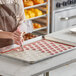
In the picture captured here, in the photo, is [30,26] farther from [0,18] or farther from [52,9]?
[52,9]

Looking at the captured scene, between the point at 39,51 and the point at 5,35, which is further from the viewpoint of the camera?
the point at 5,35

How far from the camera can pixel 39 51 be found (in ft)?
7.11

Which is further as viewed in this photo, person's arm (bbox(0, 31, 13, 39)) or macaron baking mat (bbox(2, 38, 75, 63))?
person's arm (bbox(0, 31, 13, 39))

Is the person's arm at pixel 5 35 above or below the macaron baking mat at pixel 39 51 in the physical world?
above

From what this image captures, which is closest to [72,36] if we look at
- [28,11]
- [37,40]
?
[37,40]

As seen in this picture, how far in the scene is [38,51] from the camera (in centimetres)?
217

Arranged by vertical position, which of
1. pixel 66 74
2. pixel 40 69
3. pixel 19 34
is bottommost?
pixel 66 74

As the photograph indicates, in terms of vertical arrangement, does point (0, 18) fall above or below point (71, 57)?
above

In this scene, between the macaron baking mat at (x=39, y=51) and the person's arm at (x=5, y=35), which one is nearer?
the macaron baking mat at (x=39, y=51)

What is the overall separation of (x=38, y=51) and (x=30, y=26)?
28 cm

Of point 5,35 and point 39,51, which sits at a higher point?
point 5,35

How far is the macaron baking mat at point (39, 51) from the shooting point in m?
2.01

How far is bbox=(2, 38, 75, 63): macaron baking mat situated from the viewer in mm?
2006

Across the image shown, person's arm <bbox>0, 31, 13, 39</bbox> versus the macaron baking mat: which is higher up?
person's arm <bbox>0, 31, 13, 39</bbox>
